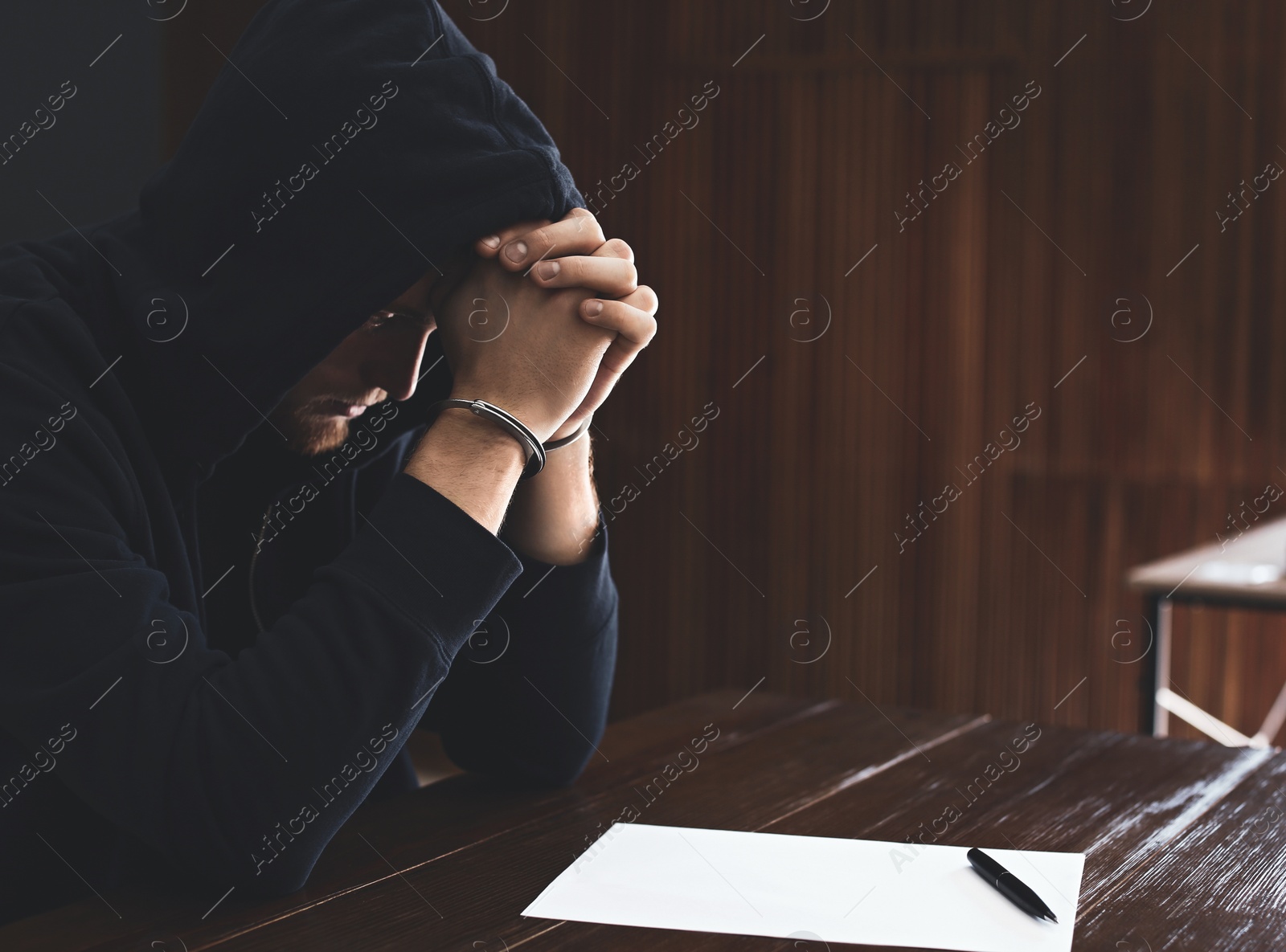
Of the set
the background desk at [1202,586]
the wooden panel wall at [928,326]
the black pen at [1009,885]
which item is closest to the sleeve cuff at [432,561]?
the black pen at [1009,885]

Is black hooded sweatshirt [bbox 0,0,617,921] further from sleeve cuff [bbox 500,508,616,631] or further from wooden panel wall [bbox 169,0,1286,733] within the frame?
wooden panel wall [bbox 169,0,1286,733]

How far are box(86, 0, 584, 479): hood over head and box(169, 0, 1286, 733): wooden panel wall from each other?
9.02 ft

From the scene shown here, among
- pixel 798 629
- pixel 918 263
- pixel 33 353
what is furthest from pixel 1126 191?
pixel 33 353

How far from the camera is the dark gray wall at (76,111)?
2.76 meters

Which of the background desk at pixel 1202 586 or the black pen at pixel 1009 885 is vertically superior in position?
the black pen at pixel 1009 885

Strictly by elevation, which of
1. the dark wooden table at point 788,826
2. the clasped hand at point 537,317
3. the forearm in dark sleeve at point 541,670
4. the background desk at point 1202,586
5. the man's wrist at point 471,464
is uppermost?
the clasped hand at point 537,317

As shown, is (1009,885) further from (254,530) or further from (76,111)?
(76,111)

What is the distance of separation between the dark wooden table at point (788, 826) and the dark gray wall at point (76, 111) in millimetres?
2347

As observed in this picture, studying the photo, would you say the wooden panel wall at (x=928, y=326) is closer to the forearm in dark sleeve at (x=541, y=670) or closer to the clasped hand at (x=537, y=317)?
the forearm in dark sleeve at (x=541, y=670)

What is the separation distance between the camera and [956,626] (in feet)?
11.7

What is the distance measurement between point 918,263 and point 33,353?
3.00m

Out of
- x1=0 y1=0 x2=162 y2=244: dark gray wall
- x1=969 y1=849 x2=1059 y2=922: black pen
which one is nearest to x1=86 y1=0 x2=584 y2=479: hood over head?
x1=969 y1=849 x2=1059 y2=922: black pen

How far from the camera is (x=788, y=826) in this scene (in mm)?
918

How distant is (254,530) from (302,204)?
0.36 metres
